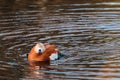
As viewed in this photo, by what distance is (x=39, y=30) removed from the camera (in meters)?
20.8

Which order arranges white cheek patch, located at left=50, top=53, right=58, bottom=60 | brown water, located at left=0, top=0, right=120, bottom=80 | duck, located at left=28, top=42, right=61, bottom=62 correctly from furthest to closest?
1. white cheek patch, located at left=50, top=53, right=58, bottom=60
2. duck, located at left=28, top=42, right=61, bottom=62
3. brown water, located at left=0, top=0, right=120, bottom=80

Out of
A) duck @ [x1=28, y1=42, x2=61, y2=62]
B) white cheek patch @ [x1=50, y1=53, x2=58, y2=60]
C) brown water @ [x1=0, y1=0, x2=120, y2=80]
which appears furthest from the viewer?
white cheek patch @ [x1=50, y1=53, x2=58, y2=60]

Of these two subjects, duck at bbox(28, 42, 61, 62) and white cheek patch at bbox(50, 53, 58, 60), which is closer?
duck at bbox(28, 42, 61, 62)

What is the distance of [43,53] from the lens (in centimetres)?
1775

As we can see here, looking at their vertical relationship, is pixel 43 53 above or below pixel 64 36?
below

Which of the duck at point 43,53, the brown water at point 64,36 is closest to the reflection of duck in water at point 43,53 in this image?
the duck at point 43,53

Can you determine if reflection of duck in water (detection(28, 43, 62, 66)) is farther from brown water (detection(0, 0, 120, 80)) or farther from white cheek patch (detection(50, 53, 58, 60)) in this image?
brown water (detection(0, 0, 120, 80))

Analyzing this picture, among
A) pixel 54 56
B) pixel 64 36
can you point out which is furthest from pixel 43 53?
pixel 64 36

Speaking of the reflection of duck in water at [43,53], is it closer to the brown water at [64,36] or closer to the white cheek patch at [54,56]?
the white cheek patch at [54,56]

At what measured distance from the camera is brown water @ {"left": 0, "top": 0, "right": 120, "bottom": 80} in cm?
1587

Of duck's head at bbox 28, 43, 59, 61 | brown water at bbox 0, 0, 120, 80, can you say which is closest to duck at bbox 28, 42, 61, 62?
duck's head at bbox 28, 43, 59, 61

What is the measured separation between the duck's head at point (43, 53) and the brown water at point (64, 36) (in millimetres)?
277

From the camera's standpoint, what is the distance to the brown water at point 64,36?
52.1 ft

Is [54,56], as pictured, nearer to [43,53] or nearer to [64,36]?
[43,53]
